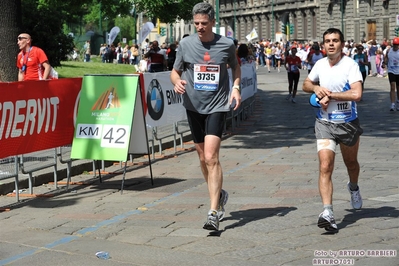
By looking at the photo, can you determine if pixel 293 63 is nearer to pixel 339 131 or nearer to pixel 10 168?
pixel 10 168

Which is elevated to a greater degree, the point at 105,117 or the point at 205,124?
the point at 205,124

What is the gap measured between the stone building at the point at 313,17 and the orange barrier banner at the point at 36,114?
50796 mm

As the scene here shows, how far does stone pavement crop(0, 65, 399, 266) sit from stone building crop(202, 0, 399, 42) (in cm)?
4937

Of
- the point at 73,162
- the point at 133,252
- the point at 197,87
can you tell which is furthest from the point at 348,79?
the point at 73,162

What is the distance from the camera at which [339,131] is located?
7.80 meters

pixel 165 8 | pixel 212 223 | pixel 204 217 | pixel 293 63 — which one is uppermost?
pixel 165 8

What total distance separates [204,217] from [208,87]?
3.92 feet

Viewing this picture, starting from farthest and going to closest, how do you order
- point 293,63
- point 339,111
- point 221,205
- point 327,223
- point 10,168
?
point 293,63 → point 10,168 → point 221,205 → point 339,111 → point 327,223

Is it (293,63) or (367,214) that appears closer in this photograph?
(367,214)

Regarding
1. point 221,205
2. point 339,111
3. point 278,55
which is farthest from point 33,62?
point 278,55

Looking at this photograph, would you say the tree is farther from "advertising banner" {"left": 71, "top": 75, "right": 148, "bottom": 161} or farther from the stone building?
the stone building

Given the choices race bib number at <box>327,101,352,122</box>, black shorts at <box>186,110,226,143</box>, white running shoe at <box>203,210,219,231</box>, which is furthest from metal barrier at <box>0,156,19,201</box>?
race bib number at <box>327,101,352,122</box>

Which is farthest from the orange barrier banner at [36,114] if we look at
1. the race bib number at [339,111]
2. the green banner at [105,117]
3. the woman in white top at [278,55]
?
the woman in white top at [278,55]

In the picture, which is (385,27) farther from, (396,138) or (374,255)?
(374,255)
